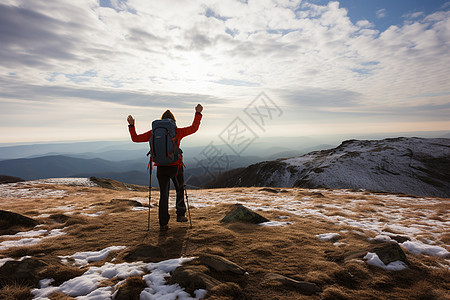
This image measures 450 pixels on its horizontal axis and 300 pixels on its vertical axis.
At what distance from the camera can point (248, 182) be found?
99250 millimetres

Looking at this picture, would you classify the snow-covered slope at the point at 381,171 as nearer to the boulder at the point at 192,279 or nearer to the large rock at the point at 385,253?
the large rock at the point at 385,253

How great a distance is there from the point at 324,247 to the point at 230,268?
3.47 meters

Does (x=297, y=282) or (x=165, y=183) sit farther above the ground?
(x=165, y=183)

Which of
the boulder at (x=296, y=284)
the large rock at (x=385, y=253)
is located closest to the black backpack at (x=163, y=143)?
the boulder at (x=296, y=284)

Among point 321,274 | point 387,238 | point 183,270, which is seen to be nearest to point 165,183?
point 183,270

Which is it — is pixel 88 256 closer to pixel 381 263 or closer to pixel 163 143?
pixel 163 143

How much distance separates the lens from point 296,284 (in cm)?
430

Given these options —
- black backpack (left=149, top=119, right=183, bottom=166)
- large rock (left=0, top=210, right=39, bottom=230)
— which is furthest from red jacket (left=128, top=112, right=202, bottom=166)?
large rock (left=0, top=210, right=39, bottom=230)

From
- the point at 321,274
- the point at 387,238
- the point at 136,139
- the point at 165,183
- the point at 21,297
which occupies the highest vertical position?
the point at 136,139

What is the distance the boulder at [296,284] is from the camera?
419 cm

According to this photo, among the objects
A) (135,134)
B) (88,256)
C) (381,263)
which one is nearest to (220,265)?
(88,256)

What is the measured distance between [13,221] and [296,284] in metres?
11.4

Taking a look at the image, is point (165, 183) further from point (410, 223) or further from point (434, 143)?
point (434, 143)

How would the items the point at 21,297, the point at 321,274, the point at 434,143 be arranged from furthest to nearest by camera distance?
the point at 434,143 < the point at 321,274 < the point at 21,297
